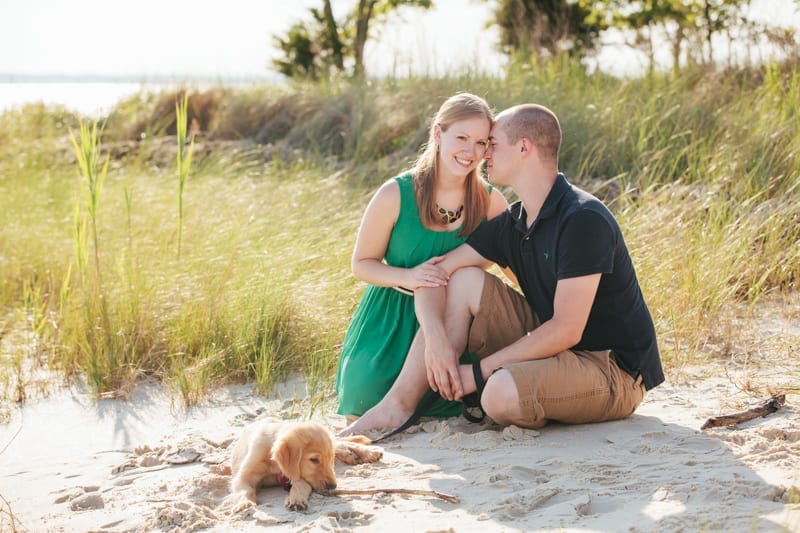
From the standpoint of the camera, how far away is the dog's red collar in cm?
321

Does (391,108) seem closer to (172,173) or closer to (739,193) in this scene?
(172,173)

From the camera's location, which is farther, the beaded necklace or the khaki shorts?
the beaded necklace

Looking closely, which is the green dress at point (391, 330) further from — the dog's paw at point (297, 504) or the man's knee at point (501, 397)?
the dog's paw at point (297, 504)

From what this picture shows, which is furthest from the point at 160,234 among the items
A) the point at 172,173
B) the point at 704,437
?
the point at 704,437

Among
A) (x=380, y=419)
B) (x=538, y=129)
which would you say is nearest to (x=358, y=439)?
(x=380, y=419)

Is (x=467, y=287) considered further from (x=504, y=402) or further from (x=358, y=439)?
(x=358, y=439)

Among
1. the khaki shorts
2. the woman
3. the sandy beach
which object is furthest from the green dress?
the khaki shorts

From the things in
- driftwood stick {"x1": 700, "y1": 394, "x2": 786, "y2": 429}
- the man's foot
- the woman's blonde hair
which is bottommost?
the man's foot

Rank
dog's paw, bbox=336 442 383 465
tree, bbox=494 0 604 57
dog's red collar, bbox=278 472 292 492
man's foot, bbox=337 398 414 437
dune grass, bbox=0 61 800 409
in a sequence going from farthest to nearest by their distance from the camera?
tree, bbox=494 0 604 57
dune grass, bbox=0 61 800 409
man's foot, bbox=337 398 414 437
dog's paw, bbox=336 442 383 465
dog's red collar, bbox=278 472 292 492

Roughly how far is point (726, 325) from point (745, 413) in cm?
151

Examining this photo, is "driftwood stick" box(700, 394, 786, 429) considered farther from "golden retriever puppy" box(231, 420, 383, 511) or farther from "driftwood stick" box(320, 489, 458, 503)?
"golden retriever puppy" box(231, 420, 383, 511)

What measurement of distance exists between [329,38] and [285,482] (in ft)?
64.7

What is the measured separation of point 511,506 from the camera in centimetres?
290

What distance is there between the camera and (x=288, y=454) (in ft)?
10.2
